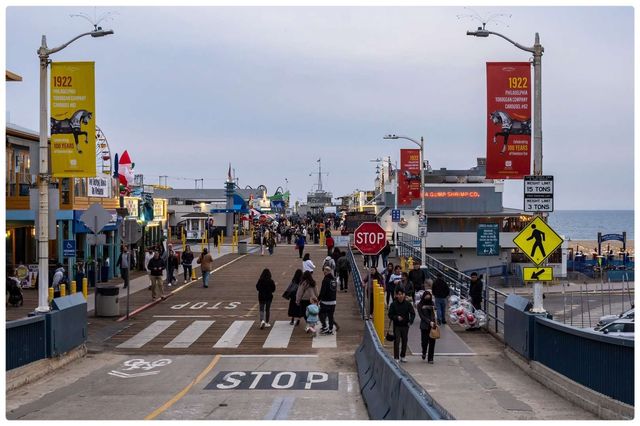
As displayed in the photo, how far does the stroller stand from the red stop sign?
38.0ft

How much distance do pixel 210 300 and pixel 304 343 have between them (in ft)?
28.8

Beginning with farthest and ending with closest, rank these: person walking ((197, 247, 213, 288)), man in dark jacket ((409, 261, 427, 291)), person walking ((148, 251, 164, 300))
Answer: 1. person walking ((197, 247, 213, 288))
2. person walking ((148, 251, 164, 300))
3. man in dark jacket ((409, 261, 427, 291))

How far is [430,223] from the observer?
64500 millimetres

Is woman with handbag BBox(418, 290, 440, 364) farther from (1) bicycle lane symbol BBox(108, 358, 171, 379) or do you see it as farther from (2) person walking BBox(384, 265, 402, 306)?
(2) person walking BBox(384, 265, 402, 306)

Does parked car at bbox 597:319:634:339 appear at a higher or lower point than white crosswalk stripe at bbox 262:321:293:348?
lower

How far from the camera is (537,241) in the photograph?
15.4 m

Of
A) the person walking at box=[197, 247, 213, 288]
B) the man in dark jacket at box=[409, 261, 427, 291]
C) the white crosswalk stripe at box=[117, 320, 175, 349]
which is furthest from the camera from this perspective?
the person walking at box=[197, 247, 213, 288]

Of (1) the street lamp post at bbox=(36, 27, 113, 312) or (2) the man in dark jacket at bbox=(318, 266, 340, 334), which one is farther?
(2) the man in dark jacket at bbox=(318, 266, 340, 334)

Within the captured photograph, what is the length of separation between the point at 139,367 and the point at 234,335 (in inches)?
163

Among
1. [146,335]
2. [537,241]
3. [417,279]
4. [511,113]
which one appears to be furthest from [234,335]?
[511,113]

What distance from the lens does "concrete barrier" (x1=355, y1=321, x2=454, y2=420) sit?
305 inches

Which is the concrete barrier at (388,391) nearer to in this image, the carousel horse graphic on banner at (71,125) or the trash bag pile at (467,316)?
the trash bag pile at (467,316)

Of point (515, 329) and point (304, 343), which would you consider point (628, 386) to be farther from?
point (304, 343)

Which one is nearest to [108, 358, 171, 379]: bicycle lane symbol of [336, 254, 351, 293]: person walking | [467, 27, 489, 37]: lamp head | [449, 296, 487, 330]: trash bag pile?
[449, 296, 487, 330]: trash bag pile
